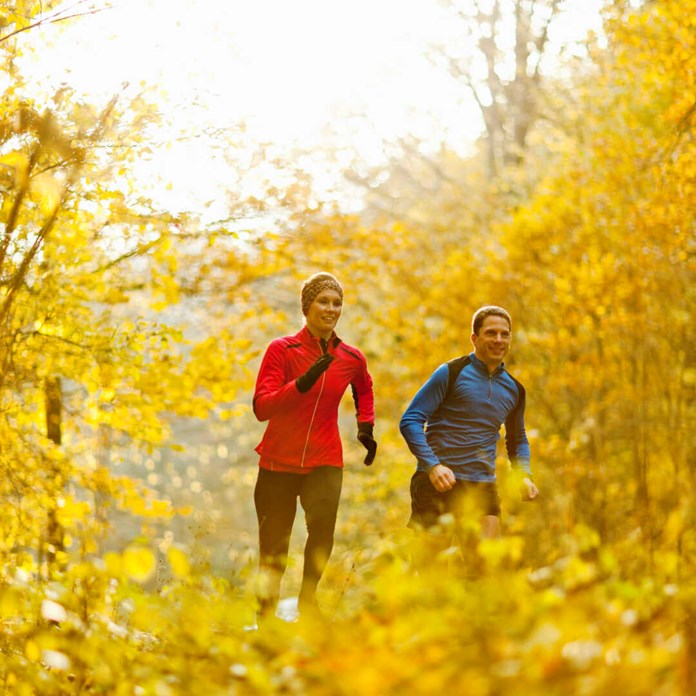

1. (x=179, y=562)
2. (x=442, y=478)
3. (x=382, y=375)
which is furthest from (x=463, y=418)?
(x=382, y=375)

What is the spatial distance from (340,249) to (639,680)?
42.3 feet

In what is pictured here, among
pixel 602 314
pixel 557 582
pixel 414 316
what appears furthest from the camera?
pixel 414 316

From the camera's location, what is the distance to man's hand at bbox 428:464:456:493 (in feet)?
16.2

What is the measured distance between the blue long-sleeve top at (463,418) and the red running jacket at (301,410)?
407 mm

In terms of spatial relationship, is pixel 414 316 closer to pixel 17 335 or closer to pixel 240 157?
pixel 240 157

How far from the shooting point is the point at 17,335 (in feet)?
22.2

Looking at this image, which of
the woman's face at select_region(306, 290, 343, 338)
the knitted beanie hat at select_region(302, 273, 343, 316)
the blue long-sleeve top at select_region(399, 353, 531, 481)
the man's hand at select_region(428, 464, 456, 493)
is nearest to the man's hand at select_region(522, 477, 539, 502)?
the blue long-sleeve top at select_region(399, 353, 531, 481)

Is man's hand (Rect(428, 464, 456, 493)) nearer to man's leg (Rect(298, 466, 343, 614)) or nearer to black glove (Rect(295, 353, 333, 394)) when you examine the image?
man's leg (Rect(298, 466, 343, 614))

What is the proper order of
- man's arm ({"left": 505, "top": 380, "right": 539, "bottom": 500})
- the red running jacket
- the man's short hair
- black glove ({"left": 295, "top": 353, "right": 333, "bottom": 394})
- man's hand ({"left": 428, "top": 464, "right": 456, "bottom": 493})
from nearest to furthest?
black glove ({"left": 295, "top": 353, "right": 333, "bottom": 394}) → man's hand ({"left": 428, "top": 464, "right": 456, "bottom": 493}) → the red running jacket → the man's short hair → man's arm ({"left": 505, "top": 380, "right": 539, "bottom": 500})

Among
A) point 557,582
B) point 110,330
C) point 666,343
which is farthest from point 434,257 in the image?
point 557,582

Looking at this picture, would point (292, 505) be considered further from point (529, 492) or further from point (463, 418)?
point (529, 492)

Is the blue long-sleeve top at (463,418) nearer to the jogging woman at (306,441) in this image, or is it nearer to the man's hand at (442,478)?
the man's hand at (442,478)

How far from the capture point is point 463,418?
5.27 m

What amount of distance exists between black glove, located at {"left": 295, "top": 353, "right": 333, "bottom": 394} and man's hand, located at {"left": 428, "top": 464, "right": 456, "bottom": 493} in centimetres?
80
